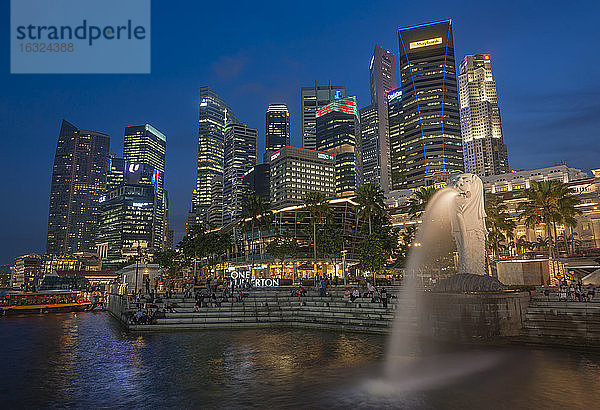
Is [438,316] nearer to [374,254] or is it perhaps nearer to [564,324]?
[564,324]

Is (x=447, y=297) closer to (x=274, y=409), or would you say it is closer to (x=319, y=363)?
(x=319, y=363)

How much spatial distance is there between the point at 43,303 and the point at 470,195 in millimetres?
57780

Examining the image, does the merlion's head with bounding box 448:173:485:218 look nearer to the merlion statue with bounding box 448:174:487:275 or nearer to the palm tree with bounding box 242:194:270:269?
the merlion statue with bounding box 448:174:487:275

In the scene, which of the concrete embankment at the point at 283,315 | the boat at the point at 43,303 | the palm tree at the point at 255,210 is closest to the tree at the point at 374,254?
the concrete embankment at the point at 283,315

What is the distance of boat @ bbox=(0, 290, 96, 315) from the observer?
166 feet

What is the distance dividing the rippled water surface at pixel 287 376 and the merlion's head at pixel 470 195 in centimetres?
1008

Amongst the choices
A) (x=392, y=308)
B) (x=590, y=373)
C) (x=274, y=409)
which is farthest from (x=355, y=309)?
(x=274, y=409)

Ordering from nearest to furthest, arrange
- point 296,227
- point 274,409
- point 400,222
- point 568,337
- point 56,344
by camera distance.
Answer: point 274,409, point 568,337, point 56,344, point 296,227, point 400,222

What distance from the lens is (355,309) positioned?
30891 mm

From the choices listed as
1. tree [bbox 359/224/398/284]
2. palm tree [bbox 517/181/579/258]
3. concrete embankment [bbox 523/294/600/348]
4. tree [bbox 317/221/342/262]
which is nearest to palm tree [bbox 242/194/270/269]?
tree [bbox 317/221/342/262]

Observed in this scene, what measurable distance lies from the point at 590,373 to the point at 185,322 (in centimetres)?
2682

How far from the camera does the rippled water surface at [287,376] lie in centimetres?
1271

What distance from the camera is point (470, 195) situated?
2728cm

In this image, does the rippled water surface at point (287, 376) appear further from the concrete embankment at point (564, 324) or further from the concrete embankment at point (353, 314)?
the concrete embankment at point (353, 314)
